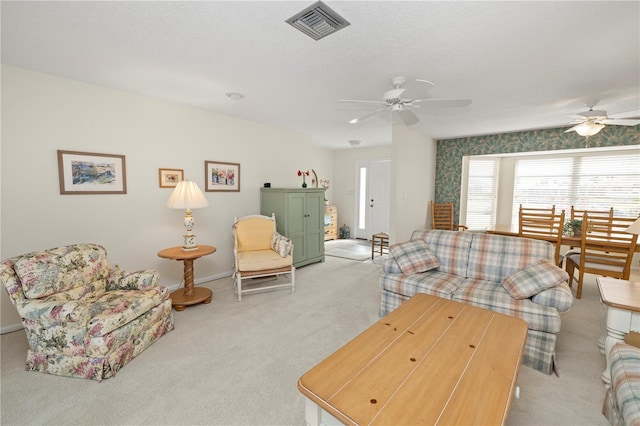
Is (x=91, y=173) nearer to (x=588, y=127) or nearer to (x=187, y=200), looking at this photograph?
(x=187, y=200)

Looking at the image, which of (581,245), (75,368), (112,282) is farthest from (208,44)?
(581,245)

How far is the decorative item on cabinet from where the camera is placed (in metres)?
7.21

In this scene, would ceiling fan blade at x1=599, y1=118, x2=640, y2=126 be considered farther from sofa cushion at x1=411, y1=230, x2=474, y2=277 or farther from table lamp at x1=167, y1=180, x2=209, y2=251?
table lamp at x1=167, y1=180, x2=209, y2=251

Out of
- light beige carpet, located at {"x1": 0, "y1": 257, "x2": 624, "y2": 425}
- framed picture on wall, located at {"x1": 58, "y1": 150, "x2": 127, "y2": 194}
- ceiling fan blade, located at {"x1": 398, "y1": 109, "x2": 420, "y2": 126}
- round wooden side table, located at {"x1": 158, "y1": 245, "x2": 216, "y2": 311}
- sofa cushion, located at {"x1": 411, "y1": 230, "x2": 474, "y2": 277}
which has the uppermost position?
ceiling fan blade, located at {"x1": 398, "y1": 109, "x2": 420, "y2": 126}

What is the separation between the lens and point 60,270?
7.16 ft

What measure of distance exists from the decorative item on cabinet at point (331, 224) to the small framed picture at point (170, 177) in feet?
13.3

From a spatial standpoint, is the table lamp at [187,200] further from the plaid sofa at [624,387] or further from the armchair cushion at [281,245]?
the plaid sofa at [624,387]

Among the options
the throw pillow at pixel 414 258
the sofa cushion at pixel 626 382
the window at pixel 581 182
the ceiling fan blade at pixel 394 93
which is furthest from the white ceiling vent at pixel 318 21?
the window at pixel 581 182

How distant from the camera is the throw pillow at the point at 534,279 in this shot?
2150mm

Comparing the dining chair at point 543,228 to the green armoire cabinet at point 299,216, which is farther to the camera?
the green armoire cabinet at point 299,216

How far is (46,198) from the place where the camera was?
2.69 meters

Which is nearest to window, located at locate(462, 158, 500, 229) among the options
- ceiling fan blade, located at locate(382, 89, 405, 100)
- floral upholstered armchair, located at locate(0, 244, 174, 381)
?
ceiling fan blade, located at locate(382, 89, 405, 100)

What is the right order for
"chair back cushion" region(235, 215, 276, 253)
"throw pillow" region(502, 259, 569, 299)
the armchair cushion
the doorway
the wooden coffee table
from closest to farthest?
the wooden coffee table → "throw pillow" region(502, 259, 569, 299) → the armchair cushion → "chair back cushion" region(235, 215, 276, 253) → the doorway

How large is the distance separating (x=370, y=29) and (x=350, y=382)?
81.6 inches
